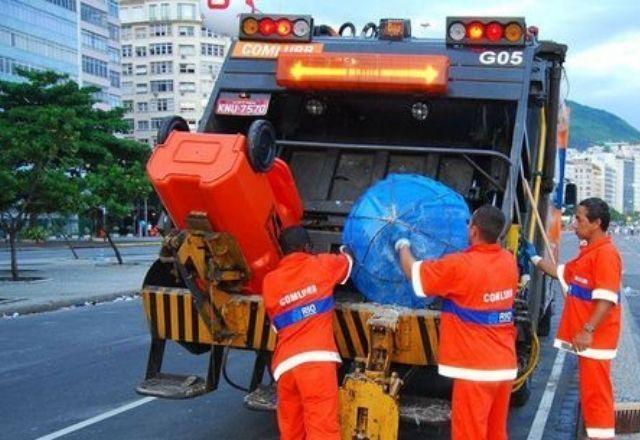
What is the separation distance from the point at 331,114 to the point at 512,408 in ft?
8.53

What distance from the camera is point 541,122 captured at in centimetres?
623

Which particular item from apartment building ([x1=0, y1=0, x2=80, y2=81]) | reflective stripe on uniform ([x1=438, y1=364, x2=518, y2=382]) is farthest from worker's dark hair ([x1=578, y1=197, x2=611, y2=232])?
apartment building ([x1=0, y1=0, x2=80, y2=81])

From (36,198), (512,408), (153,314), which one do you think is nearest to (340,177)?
(153,314)

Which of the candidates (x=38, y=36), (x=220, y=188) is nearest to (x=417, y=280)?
(x=220, y=188)

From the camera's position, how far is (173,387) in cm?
519

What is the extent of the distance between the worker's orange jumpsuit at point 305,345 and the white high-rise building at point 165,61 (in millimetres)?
100350

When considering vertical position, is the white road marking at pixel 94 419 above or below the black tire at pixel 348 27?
below

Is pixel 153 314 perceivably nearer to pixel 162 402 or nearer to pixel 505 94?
pixel 162 402

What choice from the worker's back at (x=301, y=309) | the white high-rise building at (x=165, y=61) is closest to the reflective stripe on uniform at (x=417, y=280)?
the worker's back at (x=301, y=309)

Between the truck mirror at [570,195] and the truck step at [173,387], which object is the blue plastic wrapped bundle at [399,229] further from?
the truck mirror at [570,195]

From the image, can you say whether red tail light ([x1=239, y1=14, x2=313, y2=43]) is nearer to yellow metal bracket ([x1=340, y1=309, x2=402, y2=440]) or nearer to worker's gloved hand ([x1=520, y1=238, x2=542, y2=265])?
worker's gloved hand ([x1=520, y1=238, x2=542, y2=265])

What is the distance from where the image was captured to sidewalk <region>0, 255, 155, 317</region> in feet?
48.0

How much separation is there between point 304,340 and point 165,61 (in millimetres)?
105665

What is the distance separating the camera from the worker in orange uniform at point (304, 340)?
14.3 feet
